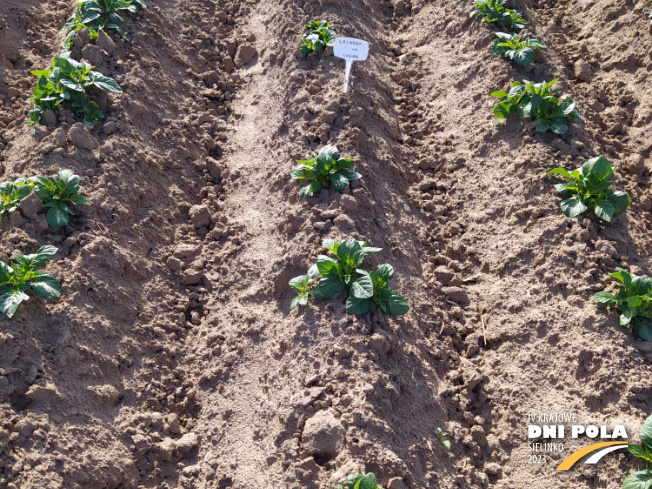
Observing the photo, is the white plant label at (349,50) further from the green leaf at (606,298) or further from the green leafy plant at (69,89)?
A: the green leaf at (606,298)

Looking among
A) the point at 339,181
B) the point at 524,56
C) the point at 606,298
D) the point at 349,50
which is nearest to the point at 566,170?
the point at 606,298

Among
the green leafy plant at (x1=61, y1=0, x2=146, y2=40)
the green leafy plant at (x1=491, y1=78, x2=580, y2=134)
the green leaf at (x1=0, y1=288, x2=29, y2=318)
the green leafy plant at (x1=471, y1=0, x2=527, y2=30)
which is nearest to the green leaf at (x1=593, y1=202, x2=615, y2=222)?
the green leafy plant at (x1=491, y1=78, x2=580, y2=134)

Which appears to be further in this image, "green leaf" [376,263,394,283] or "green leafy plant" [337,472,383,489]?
"green leaf" [376,263,394,283]

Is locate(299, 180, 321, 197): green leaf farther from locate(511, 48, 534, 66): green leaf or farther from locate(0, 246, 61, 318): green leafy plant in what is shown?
locate(511, 48, 534, 66): green leaf

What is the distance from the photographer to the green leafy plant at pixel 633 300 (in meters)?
3.28

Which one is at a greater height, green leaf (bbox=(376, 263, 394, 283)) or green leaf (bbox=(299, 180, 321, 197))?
green leaf (bbox=(299, 180, 321, 197))

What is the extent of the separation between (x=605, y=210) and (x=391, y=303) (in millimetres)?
1677

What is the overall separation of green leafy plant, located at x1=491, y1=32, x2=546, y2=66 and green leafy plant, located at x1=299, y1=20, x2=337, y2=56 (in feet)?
4.86

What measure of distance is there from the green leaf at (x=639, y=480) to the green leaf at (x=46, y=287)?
338cm

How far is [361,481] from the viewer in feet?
8.55

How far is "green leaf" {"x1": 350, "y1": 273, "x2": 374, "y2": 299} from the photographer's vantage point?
10.6 ft

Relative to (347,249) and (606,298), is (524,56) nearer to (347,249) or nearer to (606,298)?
(606,298)

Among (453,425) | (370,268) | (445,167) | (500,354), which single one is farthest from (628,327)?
(445,167)

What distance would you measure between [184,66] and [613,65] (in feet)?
13.4
